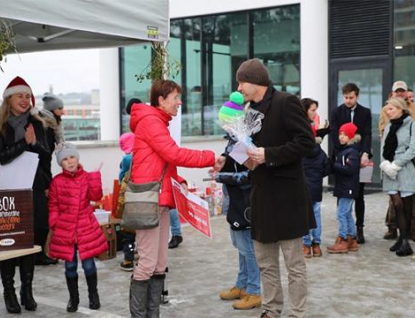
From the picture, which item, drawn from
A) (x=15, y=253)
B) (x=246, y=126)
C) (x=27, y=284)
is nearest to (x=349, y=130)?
(x=246, y=126)

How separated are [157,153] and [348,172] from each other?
324cm

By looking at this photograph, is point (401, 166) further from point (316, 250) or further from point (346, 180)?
point (316, 250)

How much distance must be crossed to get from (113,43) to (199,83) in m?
7.84

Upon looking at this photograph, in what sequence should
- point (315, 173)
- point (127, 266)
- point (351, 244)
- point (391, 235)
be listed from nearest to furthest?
point (127, 266), point (315, 173), point (351, 244), point (391, 235)

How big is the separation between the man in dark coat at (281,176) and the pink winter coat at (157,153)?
0.44 m

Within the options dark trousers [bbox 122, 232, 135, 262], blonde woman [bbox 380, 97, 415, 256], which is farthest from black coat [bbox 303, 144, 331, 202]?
dark trousers [bbox 122, 232, 135, 262]

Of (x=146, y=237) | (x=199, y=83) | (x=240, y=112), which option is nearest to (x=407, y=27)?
(x=199, y=83)

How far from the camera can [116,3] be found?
4.72m

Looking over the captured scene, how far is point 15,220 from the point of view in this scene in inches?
181

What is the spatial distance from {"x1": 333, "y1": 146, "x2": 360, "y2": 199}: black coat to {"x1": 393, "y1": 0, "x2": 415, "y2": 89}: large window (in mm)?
5107

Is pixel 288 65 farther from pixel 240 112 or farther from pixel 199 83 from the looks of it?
pixel 240 112

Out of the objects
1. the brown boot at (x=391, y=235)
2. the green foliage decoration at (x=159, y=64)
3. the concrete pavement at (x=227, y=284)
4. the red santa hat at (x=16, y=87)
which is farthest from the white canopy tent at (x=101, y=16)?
the brown boot at (x=391, y=235)

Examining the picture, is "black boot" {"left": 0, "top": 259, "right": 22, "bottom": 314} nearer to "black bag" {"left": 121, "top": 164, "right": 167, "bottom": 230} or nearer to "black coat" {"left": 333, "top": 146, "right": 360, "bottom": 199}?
"black bag" {"left": 121, "top": 164, "right": 167, "bottom": 230}

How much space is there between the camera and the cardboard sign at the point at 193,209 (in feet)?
13.4
